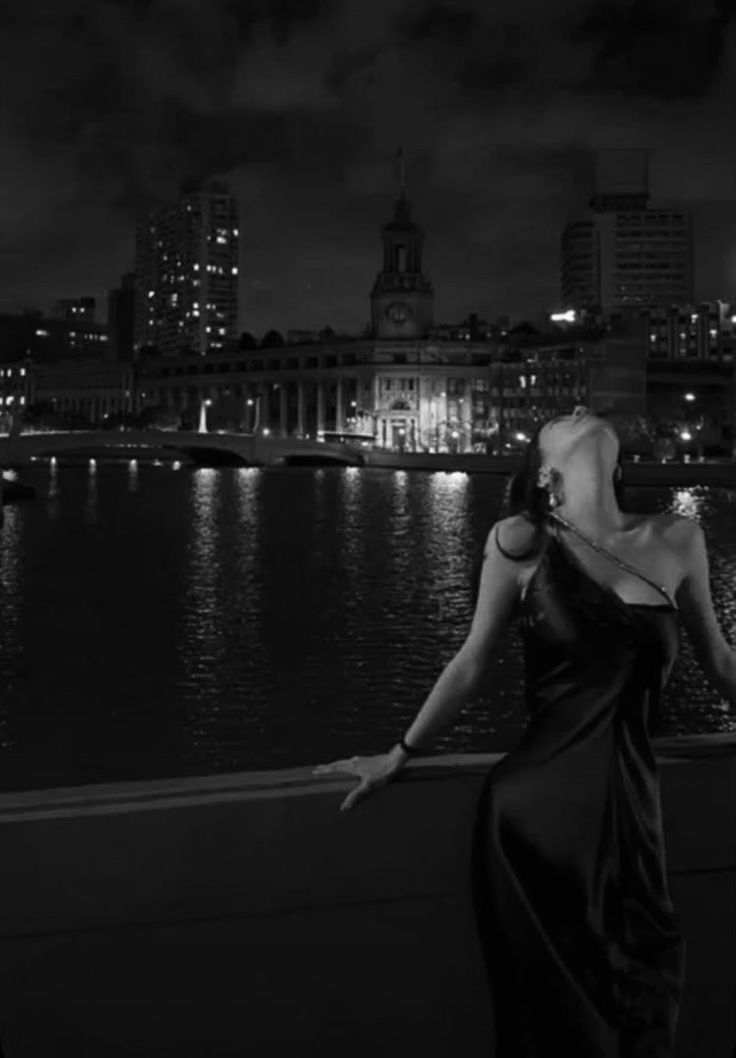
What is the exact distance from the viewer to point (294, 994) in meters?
2.60

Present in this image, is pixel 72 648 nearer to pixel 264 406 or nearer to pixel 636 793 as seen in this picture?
pixel 636 793

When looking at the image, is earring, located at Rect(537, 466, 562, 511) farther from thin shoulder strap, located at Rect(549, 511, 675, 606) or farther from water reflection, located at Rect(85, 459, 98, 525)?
water reflection, located at Rect(85, 459, 98, 525)

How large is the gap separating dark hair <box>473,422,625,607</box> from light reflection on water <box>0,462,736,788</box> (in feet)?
2.66

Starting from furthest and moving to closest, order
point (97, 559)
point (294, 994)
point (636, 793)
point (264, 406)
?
point (264, 406) < point (97, 559) < point (294, 994) < point (636, 793)

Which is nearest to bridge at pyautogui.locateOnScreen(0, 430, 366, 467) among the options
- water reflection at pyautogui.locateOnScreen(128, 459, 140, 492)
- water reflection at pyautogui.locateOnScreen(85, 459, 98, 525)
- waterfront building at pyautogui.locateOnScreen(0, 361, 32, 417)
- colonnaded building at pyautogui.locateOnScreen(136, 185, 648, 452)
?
water reflection at pyautogui.locateOnScreen(128, 459, 140, 492)

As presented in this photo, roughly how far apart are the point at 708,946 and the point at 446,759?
2.02 feet

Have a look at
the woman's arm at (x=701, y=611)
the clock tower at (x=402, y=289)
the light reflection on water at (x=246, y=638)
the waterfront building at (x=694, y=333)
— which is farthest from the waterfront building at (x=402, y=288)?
the woman's arm at (x=701, y=611)

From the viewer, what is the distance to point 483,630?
8.23 ft

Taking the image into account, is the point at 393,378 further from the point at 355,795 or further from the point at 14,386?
the point at 355,795

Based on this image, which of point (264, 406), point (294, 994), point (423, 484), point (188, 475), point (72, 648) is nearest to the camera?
point (294, 994)

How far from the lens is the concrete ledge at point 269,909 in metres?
2.45

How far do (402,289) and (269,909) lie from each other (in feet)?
420

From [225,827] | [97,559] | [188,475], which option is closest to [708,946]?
[225,827]

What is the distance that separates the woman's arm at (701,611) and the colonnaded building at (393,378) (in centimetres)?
9800
